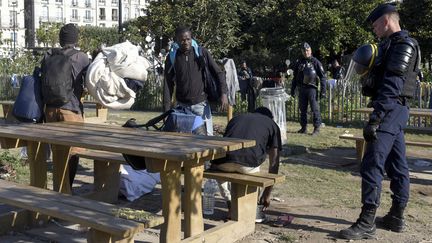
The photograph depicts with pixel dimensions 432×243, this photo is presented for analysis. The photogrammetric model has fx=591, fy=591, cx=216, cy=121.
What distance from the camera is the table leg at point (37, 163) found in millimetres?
5403

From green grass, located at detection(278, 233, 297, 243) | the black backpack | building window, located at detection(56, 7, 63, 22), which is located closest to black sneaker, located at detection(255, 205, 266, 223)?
green grass, located at detection(278, 233, 297, 243)

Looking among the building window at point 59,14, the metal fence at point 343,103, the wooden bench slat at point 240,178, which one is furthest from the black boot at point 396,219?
A: the building window at point 59,14

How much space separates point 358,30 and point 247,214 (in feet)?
83.0

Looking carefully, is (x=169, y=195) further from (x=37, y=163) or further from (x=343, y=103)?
(x=343, y=103)

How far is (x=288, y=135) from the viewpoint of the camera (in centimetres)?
1091

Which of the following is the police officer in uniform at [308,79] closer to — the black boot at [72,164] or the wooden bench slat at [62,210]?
the black boot at [72,164]

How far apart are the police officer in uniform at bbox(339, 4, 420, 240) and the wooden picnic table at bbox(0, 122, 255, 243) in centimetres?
99

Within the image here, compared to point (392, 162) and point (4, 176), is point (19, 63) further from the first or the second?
point (392, 162)

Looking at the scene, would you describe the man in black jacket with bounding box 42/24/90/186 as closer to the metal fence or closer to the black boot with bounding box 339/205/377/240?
the black boot with bounding box 339/205/377/240

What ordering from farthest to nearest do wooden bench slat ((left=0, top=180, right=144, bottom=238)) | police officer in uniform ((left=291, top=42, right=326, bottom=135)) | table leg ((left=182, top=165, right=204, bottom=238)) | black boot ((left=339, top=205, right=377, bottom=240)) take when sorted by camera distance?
police officer in uniform ((left=291, top=42, right=326, bottom=135)) < black boot ((left=339, top=205, right=377, bottom=240)) < table leg ((left=182, top=165, right=204, bottom=238)) < wooden bench slat ((left=0, top=180, right=144, bottom=238))

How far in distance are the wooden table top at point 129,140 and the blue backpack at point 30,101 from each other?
0.40m

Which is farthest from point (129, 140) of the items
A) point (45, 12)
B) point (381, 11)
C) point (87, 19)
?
point (87, 19)

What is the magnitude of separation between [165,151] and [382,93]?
1.83 meters

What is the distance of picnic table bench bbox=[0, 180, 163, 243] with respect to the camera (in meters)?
3.50
